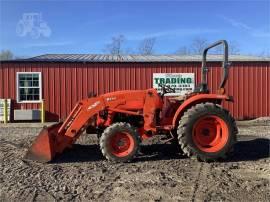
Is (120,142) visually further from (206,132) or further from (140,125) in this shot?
(206,132)

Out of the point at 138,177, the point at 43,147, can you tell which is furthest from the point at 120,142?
the point at 43,147

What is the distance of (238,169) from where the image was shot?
7645 millimetres

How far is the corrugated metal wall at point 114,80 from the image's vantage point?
694 inches

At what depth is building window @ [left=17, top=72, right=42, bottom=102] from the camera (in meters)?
17.6

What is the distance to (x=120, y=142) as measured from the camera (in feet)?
26.9

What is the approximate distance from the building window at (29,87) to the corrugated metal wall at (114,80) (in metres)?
0.18

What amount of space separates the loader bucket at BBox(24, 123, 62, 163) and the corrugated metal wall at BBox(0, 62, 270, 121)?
983cm

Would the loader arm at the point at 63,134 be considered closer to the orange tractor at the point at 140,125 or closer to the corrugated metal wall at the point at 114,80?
the orange tractor at the point at 140,125

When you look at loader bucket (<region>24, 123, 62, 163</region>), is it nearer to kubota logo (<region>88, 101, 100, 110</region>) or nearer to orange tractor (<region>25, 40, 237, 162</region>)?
orange tractor (<region>25, 40, 237, 162</region>)

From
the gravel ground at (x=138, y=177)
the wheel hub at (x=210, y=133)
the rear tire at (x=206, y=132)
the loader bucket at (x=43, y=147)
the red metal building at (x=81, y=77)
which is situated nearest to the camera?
the gravel ground at (x=138, y=177)

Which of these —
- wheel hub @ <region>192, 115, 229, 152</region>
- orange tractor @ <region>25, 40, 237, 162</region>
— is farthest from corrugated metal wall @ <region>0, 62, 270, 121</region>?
wheel hub @ <region>192, 115, 229, 152</region>

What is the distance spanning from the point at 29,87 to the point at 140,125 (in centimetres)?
1014

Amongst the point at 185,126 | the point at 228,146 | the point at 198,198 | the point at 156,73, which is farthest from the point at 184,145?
the point at 156,73

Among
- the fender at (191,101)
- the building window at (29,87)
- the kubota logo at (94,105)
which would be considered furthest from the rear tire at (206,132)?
the building window at (29,87)
